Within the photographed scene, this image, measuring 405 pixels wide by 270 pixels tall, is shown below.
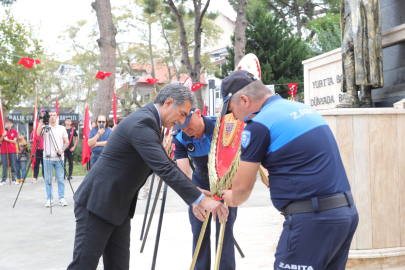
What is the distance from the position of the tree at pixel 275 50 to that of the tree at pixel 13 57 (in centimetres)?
969

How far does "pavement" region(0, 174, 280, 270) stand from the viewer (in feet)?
16.2

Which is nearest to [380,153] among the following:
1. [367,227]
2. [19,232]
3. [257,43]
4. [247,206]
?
[367,227]

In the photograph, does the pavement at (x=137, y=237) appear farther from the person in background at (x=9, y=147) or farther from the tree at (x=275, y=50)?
the tree at (x=275, y=50)

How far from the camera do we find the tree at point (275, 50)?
20703mm

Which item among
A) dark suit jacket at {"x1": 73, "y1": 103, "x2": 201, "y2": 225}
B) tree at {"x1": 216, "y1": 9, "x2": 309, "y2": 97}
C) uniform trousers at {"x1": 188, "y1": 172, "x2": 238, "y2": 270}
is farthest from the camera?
tree at {"x1": 216, "y1": 9, "x2": 309, "y2": 97}

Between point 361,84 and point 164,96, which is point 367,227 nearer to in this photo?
point 361,84

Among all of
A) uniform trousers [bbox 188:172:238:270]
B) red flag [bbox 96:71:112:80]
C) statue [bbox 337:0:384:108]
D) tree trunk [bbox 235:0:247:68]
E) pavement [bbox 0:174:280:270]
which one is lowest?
pavement [bbox 0:174:280:270]

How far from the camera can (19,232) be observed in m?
6.63

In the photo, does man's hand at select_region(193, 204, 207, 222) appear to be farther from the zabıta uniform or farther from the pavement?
the pavement

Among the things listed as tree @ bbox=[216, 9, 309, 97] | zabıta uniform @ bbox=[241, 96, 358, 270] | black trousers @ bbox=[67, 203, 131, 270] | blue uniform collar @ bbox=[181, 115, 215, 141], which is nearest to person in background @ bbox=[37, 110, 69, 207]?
blue uniform collar @ bbox=[181, 115, 215, 141]

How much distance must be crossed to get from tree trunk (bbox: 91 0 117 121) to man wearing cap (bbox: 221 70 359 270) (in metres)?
11.5

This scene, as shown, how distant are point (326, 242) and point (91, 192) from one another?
162cm

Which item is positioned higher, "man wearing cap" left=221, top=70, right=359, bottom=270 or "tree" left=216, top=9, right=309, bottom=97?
"tree" left=216, top=9, right=309, bottom=97

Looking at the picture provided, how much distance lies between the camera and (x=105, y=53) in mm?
13148
